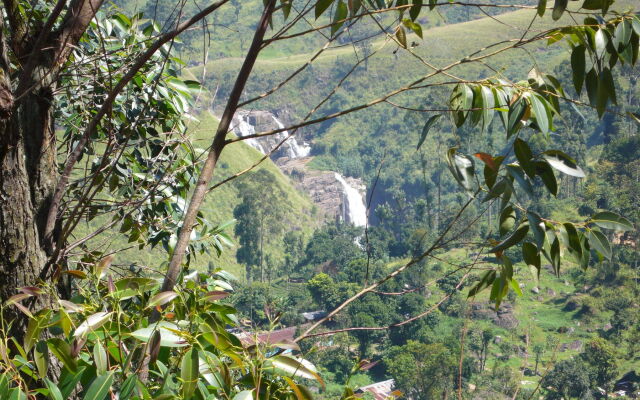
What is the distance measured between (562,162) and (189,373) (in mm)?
537

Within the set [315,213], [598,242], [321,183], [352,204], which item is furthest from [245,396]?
[352,204]

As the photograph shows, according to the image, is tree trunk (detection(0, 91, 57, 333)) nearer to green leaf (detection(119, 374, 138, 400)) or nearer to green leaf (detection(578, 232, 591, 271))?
green leaf (detection(119, 374, 138, 400))

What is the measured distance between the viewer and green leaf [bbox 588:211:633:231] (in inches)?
33.6

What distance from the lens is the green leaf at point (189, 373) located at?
63 cm

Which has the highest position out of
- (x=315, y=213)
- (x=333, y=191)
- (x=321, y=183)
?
(x=321, y=183)

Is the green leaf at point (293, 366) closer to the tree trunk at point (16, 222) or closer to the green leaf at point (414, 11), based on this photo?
the tree trunk at point (16, 222)

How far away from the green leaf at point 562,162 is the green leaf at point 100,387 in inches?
22.9

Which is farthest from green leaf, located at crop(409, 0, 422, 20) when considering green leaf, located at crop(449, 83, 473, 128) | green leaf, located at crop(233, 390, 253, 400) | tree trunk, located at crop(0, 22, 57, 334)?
green leaf, located at crop(233, 390, 253, 400)

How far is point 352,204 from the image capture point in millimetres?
35531

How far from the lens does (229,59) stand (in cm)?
4094

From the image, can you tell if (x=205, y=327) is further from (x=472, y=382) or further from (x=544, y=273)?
(x=544, y=273)

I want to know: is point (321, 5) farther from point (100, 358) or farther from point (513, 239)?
point (100, 358)

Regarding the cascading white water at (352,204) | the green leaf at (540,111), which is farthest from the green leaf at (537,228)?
the cascading white water at (352,204)

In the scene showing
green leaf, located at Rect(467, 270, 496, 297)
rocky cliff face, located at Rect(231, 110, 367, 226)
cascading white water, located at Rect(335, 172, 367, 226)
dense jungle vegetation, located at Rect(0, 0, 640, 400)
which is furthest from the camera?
cascading white water, located at Rect(335, 172, 367, 226)
